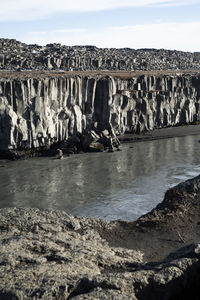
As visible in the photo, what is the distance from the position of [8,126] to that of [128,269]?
42.8 m

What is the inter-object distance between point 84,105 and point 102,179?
2632 cm

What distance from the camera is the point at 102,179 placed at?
47094 mm

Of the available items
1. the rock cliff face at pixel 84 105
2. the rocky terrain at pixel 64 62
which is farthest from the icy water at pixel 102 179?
the rocky terrain at pixel 64 62

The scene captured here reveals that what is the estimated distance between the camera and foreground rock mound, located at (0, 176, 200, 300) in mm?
14523

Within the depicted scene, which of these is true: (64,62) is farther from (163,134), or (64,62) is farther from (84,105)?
(163,134)

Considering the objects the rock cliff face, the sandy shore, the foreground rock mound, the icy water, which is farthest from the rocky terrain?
the foreground rock mound

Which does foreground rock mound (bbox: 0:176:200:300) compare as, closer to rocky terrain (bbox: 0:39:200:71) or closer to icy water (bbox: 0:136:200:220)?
icy water (bbox: 0:136:200:220)

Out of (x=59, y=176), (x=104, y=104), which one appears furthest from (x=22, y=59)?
(x=59, y=176)

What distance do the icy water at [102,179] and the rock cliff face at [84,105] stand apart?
598 centimetres

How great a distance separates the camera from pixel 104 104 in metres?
71.9

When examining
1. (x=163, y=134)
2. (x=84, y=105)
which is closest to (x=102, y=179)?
(x=84, y=105)

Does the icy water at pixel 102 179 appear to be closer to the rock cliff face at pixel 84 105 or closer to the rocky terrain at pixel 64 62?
the rock cliff face at pixel 84 105

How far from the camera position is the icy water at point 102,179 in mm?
37188

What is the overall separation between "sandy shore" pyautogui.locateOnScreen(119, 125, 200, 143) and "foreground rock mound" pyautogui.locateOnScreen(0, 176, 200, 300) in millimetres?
42904
